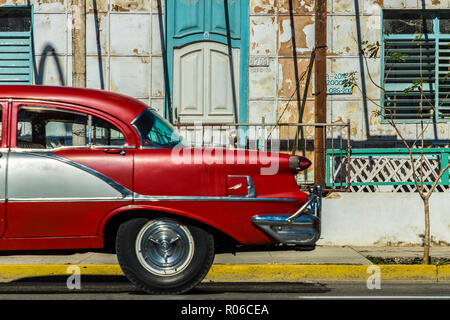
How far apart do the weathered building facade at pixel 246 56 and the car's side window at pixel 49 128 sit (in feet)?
19.3

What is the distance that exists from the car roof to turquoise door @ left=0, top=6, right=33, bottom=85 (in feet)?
20.6

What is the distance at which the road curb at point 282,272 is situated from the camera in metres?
6.67

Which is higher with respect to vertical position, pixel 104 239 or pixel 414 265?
pixel 104 239

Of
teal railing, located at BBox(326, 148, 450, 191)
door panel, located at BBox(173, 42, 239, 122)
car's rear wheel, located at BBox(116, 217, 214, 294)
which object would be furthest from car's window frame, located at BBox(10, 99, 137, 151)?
door panel, located at BBox(173, 42, 239, 122)

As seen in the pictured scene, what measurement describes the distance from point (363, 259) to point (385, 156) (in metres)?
2.73

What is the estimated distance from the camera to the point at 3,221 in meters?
5.04

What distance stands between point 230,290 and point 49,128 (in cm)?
239

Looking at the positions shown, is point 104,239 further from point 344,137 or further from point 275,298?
point 344,137

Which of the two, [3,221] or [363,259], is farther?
[363,259]

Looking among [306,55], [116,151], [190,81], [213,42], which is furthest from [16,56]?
[116,151]

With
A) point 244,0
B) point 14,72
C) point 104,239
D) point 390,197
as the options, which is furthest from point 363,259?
point 14,72

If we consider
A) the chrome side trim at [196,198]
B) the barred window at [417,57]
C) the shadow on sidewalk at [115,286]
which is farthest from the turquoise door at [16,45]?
the chrome side trim at [196,198]

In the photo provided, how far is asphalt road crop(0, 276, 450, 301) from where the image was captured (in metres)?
5.50
